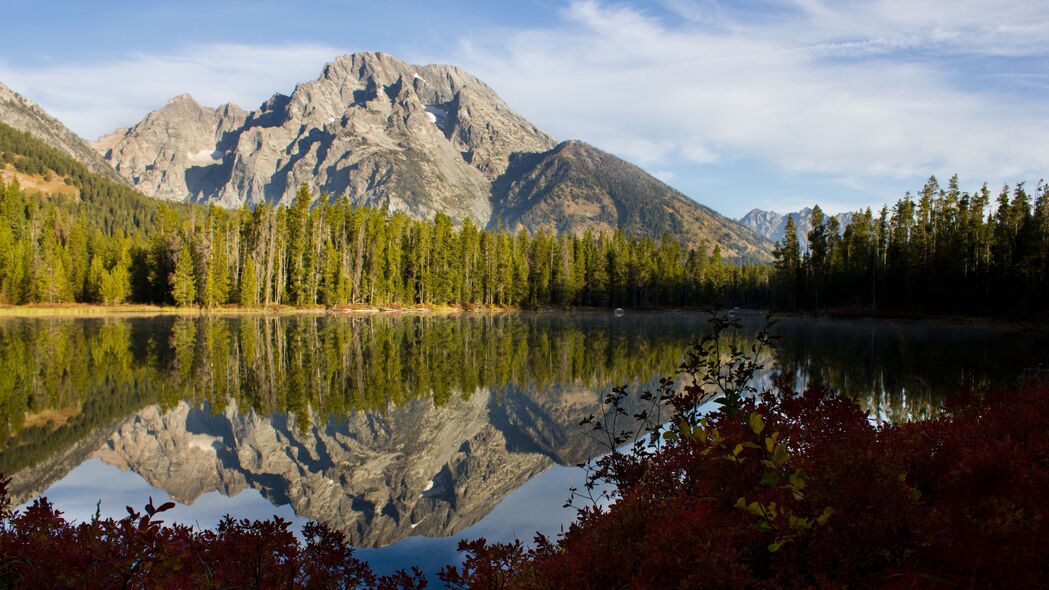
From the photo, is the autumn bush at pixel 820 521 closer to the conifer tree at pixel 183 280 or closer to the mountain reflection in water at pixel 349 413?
the mountain reflection in water at pixel 349 413

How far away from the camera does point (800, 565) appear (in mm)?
3160

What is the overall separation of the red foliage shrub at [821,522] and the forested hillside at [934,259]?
53161 mm

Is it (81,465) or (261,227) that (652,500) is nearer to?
(81,465)

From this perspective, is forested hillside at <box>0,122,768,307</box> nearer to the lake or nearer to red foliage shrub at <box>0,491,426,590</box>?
the lake

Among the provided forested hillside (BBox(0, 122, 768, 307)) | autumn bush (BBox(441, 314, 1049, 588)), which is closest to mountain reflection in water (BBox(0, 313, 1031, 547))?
autumn bush (BBox(441, 314, 1049, 588))

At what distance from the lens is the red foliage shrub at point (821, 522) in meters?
2.87

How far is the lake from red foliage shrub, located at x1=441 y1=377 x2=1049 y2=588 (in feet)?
7.72

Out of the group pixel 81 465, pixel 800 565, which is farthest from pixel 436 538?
pixel 81 465

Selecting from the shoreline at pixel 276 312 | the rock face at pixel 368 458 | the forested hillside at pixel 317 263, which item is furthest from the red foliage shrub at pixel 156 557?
the forested hillside at pixel 317 263

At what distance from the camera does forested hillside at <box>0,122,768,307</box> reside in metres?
70.9

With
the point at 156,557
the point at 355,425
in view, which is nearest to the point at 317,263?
the point at 355,425

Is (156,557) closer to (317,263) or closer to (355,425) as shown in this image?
(355,425)

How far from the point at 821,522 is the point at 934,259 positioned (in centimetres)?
7294

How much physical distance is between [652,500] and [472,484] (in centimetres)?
654
